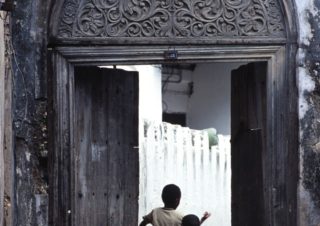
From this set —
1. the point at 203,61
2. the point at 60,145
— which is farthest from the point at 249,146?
the point at 60,145

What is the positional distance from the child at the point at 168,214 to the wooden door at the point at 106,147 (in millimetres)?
226

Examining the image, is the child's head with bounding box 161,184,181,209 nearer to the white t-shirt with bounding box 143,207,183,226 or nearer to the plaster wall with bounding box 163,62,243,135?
the white t-shirt with bounding box 143,207,183,226

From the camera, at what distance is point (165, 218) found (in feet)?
22.4

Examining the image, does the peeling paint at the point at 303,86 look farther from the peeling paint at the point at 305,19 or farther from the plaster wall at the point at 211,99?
the plaster wall at the point at 211,99

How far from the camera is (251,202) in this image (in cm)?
672

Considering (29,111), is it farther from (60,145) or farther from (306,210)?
(306,210)

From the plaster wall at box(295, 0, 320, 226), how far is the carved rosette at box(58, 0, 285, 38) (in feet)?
0.61

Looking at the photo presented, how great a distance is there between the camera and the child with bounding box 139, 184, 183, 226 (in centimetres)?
680

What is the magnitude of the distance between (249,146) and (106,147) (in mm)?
1164

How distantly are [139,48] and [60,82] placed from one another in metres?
0.62

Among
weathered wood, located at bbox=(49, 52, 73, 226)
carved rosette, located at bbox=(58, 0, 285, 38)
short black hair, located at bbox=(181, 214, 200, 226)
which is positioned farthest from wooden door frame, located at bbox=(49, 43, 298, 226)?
short black hair, located at bbox=(181, 214, 200, 226)

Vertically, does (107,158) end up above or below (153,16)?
below

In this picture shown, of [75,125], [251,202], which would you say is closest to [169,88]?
[251,202]

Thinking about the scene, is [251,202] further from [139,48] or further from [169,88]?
[169,88]
